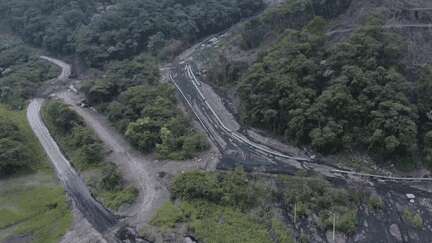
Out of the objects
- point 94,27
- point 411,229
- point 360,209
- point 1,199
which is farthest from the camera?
point 94,27

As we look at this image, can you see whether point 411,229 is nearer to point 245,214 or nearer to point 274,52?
point 245,214

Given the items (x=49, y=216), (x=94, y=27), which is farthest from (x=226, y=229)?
(x=94, y=27)

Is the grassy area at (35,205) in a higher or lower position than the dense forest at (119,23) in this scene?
lower

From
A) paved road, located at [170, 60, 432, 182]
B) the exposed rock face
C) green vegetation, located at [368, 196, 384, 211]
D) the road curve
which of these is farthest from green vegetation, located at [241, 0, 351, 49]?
the exposed rock face

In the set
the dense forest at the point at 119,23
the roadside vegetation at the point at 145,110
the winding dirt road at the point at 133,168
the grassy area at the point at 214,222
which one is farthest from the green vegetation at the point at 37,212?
the dense forest at the point at 119,23

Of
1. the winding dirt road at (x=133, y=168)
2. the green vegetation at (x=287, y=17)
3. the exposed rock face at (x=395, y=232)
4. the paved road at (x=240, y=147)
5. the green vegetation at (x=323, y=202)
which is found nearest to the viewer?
the exposed rock face at (x=395, y=232)

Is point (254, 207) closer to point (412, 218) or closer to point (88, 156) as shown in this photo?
point (412, 218)

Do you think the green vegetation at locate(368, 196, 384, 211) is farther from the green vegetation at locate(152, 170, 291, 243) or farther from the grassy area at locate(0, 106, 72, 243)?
the grassy area at locate(0, 106, 72, 243)

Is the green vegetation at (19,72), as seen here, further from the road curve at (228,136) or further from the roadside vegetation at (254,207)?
the roadside vegetation at (254,207)
